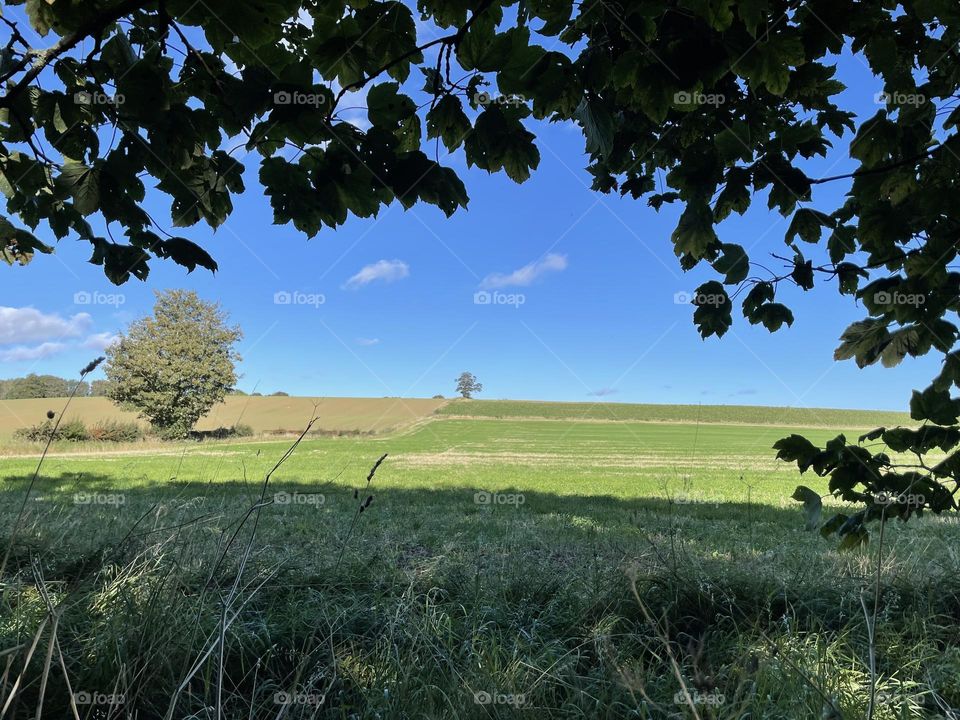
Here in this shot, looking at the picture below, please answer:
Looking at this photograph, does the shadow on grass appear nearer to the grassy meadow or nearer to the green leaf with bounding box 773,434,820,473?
the grassy meadow

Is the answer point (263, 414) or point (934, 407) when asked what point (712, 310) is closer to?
point (934, 407)

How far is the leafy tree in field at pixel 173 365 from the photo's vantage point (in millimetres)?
37750

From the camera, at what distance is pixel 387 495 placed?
1065cm

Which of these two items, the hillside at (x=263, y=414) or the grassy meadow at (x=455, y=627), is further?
the hillside at (x=263, y=414)

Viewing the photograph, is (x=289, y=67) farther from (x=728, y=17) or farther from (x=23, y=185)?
(x=23, y=185)

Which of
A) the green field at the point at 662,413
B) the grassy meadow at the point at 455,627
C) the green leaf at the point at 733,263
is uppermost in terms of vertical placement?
the green field at the point at 662,413

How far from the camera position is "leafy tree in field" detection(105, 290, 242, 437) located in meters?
37.8

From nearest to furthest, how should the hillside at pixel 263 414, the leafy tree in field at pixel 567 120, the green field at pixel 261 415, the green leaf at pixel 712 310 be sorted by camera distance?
the leafy tree in field at pixel 567 120
the green leaf at pixel 712 310
the green field at pixel 261 415
the hillside at pixel 263 414

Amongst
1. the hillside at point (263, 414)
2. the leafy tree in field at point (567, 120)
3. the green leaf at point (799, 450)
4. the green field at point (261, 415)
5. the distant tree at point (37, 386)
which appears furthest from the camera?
the distant tree at point (37, 386)

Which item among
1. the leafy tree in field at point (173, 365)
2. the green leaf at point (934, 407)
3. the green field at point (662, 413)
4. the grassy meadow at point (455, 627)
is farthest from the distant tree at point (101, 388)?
the green leaf at point (934, 407)

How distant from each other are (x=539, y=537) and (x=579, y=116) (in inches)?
208

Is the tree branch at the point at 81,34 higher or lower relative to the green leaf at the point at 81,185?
higher

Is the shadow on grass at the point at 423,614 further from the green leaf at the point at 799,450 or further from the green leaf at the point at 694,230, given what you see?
the green leaf at the point at 694,230

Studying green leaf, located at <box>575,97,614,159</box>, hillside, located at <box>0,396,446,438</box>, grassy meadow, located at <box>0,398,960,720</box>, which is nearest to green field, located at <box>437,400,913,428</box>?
hillside, located at <box>0,396,446,438</box>
